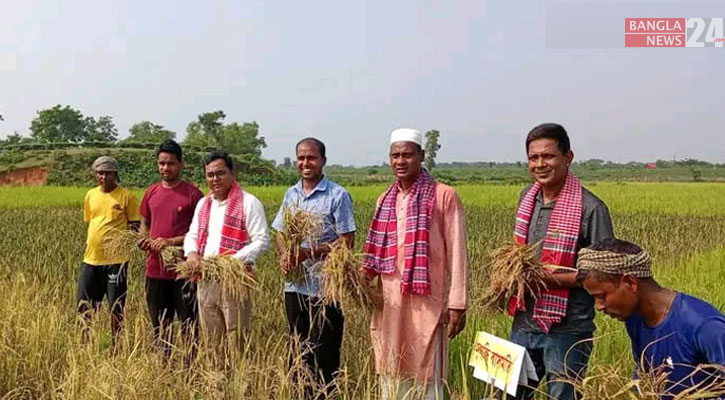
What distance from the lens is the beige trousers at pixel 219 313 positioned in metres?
3.32

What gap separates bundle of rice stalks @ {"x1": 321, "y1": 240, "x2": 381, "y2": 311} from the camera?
2.71 m

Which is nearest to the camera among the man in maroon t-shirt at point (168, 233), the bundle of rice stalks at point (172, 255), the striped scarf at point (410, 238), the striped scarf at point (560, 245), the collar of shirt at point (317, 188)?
the striped scarf at point (560, 245)

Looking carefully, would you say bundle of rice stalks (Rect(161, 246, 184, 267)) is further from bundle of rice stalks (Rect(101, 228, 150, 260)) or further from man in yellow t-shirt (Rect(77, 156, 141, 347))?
man in yellow t-shirt (Rect(77, 156, 141, 347))

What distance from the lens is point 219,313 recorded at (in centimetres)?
341

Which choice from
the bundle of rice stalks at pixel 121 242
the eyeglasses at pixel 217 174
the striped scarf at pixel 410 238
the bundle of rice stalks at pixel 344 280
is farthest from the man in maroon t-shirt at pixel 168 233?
Result: the striped scarf at pixel 410 238

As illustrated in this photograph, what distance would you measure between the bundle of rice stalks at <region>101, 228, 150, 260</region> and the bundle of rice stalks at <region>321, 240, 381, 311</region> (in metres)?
1.70

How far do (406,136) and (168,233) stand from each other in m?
1.89

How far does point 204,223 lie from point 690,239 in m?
9.80

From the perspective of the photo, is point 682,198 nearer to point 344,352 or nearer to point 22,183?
point 344,352

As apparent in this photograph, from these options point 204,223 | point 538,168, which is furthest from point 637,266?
point 204,223

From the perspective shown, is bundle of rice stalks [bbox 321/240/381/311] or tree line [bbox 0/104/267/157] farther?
tree line [bbox 0/104/267/157]

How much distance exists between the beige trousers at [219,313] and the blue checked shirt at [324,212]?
35 cm

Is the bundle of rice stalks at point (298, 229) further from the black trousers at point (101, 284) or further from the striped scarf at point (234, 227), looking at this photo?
the black trousers at point (101, 284)

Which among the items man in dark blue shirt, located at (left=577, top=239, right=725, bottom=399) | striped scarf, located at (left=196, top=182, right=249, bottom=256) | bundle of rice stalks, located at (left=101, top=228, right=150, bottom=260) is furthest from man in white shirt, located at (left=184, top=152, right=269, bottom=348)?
man in dark blue shirt, located at (left=577, top=239, right=725, bottom=399)
